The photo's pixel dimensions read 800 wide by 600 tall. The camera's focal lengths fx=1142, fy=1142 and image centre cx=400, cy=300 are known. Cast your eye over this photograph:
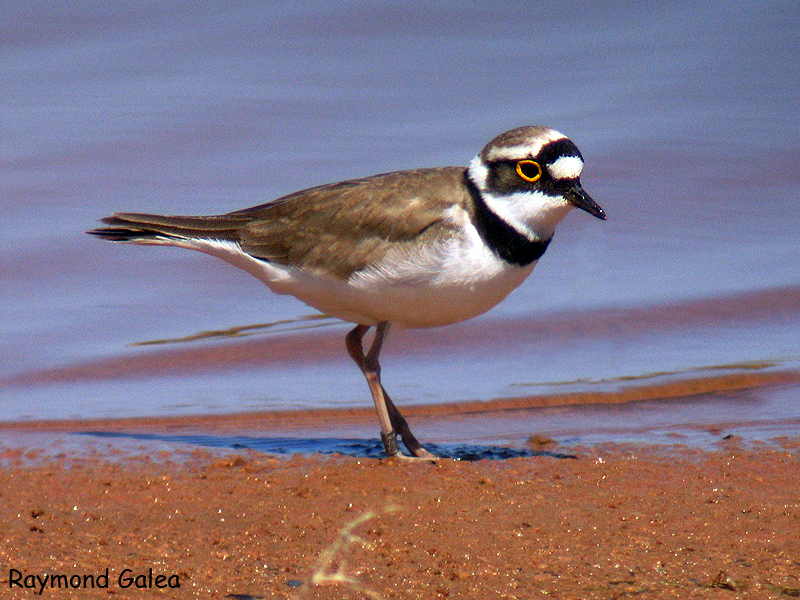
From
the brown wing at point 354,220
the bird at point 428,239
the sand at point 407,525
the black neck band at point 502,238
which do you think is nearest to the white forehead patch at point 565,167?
the bird at point 428,239

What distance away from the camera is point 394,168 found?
9805mm

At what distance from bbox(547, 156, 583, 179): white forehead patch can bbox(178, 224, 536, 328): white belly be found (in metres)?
0.44

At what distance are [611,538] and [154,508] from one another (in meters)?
1.68

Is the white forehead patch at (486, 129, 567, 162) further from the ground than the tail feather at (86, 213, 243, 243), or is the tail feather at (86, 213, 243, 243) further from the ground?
the white forehead patch at (486, 129, 567, 162)

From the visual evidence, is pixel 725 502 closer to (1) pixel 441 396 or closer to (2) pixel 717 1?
(1) pixel 441 396

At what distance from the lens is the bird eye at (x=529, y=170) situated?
5.24 meters

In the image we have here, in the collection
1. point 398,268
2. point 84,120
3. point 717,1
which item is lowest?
point 398,268

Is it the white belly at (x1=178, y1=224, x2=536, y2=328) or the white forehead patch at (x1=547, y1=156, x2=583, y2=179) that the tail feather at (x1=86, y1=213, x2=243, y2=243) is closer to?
the white belly at (x1=178, y1=224, x2=536, y2=328)

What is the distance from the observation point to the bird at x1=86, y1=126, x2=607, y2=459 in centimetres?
Result: 516

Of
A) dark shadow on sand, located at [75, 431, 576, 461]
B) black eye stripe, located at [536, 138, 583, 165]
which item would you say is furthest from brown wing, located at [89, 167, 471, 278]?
dark shadow on sand, located at [75, 431, 576, 461]

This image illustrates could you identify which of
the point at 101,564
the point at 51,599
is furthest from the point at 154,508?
the point at 51,599

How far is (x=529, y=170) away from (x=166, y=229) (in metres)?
1.94

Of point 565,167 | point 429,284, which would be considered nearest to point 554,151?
point 565,167

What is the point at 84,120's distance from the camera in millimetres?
11320
